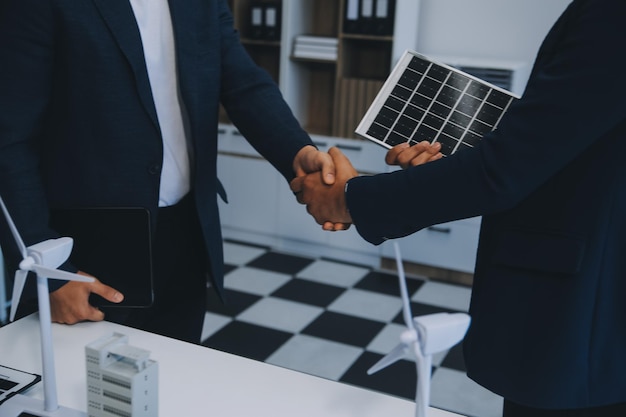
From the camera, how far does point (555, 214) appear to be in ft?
3.75

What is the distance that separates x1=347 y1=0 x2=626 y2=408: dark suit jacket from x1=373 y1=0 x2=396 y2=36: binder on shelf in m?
2.74

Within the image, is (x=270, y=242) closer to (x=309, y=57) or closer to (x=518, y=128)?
(x=309, y=57)

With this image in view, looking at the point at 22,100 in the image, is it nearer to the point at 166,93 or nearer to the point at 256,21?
the point at 166,93

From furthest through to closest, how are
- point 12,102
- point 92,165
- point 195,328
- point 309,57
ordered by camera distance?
point 309,57
point 195,328
point 92,165
point 12,102

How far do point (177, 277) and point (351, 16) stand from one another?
262 centimetres

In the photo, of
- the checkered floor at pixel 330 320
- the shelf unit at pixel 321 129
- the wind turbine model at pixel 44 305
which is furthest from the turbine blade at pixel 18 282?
the shelf unit at pixel 321 129

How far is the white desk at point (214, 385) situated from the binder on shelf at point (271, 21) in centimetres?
312

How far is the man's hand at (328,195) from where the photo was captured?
60.7 inches

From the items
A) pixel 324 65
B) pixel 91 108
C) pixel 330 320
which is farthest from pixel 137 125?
pixel 324 65

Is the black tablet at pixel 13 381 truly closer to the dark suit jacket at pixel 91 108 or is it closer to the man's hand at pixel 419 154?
the dark suit jacket at pixel 91 108

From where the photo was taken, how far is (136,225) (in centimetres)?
140

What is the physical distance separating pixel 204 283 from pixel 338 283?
2099 mm

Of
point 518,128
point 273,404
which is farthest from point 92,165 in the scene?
point 518,128

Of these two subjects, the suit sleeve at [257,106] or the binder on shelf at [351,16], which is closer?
the suit sleeve at [257,106]
